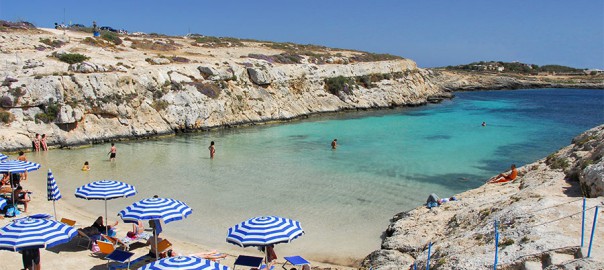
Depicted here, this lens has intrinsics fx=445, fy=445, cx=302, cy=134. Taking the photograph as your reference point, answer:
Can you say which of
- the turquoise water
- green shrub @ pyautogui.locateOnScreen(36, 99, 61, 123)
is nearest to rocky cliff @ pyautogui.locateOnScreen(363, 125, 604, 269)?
the turquoise water

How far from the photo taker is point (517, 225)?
9445 mm

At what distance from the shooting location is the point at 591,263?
22.5 feet

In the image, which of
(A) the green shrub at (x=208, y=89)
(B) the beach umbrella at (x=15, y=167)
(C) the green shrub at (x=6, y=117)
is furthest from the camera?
(A) the green shrub at (x=208, y=89)

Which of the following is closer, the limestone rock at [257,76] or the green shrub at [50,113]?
the green shrub at [50,113]

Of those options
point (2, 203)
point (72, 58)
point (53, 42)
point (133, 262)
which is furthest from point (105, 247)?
point (53, 42)

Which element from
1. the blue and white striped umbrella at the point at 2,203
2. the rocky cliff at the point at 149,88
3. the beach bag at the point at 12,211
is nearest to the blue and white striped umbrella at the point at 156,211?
the beach bag at the point at 12,211

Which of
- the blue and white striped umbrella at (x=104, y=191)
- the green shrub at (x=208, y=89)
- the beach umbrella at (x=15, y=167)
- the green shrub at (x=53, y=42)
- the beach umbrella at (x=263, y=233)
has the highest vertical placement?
the green shrub at (x=53, y=42)

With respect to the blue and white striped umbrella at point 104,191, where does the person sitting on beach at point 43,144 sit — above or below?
below

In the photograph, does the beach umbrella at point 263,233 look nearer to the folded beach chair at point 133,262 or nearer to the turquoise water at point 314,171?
the turquoise water at point 314,171

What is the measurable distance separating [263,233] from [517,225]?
569 cm

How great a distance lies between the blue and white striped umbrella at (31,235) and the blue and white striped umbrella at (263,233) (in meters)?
3.90

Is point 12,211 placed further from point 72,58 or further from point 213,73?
point 213,73

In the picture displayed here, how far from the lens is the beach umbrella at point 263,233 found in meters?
10.6

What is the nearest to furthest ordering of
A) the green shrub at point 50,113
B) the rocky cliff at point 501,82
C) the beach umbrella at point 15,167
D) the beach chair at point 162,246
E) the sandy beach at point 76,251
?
1. the sandy beach at point 76,251
2. the beach chair at point 162,246
3. the beach umbrella at point 15,167
4. the green shrub at point 50,113
5. the rocky cliff at point 501,82
